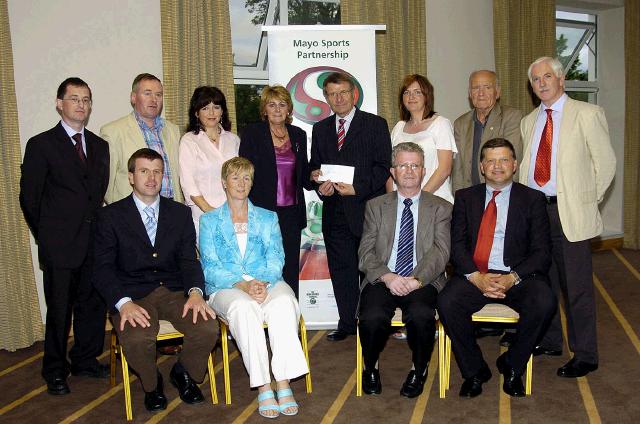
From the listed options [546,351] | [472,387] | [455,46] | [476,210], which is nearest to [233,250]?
[476,210]

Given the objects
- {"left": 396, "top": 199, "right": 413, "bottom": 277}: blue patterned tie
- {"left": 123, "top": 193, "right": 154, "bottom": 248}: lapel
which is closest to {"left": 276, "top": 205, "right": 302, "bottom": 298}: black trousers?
{"left": 396, "top": 199, "right": 413, "bottom": 277}: blue patterned tie

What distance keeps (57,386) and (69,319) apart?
1.31 ft

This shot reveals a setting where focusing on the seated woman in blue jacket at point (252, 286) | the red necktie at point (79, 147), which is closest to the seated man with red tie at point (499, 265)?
the seated woman in blue jacket at point (252, 286)

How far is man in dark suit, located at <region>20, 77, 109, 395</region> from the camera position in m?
3.79

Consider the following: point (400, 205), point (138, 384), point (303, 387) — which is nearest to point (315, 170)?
→ point (400, 205)

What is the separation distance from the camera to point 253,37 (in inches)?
254

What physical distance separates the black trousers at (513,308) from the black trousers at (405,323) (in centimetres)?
10

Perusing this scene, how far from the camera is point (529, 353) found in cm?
353

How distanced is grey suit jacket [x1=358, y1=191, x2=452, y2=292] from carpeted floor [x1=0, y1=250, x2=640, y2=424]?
65 centimetres

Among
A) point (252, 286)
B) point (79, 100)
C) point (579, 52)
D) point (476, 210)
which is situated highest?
point (579, 52)

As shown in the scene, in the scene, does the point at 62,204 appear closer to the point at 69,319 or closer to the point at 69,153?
the point at 69,153

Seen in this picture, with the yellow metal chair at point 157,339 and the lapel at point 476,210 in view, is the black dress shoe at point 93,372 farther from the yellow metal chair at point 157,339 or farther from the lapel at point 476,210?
the lapel at point 476,210

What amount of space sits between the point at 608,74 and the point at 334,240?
5656mm

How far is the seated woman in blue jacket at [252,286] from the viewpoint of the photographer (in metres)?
3.41
